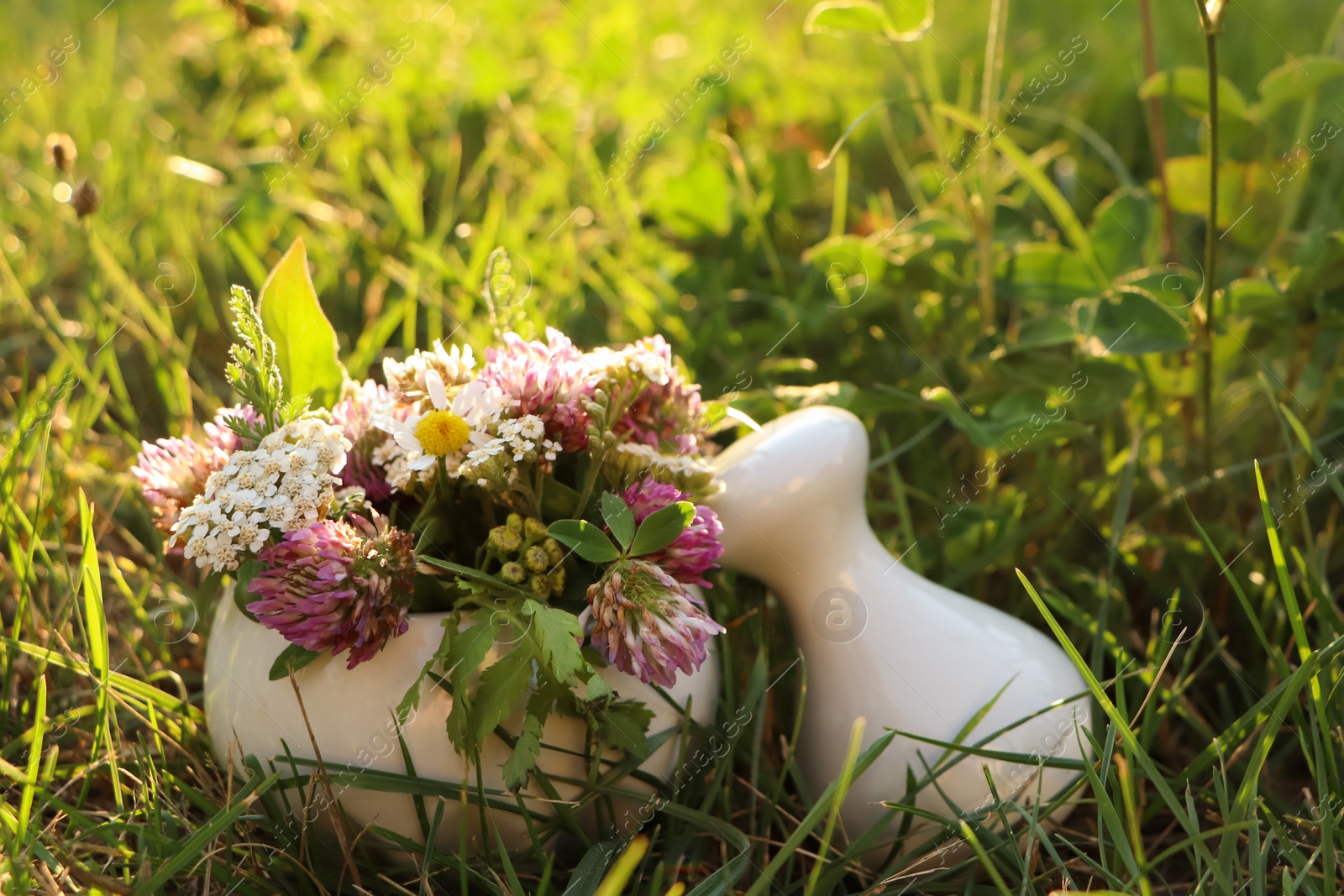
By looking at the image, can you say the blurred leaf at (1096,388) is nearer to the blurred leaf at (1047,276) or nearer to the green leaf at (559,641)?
the blurred leaf at (1047,276)

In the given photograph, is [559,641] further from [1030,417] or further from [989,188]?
[989,188]

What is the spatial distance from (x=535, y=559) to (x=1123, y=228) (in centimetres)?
83

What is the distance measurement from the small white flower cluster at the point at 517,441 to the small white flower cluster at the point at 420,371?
3.9 inches

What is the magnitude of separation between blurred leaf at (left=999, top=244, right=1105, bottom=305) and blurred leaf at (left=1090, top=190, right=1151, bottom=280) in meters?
0.04

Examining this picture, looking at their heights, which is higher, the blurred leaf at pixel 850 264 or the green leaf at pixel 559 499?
the green leaf at pixel 559 499

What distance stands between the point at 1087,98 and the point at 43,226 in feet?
6.51

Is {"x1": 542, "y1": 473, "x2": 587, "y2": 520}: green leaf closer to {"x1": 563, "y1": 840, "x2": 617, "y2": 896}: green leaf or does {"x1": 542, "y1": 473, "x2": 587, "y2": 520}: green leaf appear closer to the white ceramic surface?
the white ceramic surface

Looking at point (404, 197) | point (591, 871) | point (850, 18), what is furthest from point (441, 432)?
point (404, 197)

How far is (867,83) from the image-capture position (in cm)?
232

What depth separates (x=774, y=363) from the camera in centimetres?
133

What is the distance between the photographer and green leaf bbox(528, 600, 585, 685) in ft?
2.39

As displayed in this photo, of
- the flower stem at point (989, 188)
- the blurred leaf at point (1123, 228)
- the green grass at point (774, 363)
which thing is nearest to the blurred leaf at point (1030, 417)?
the green grass at point (774, 363)

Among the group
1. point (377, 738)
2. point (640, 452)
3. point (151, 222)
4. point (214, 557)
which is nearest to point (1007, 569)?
point (640, 452)

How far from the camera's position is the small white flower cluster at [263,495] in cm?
76
